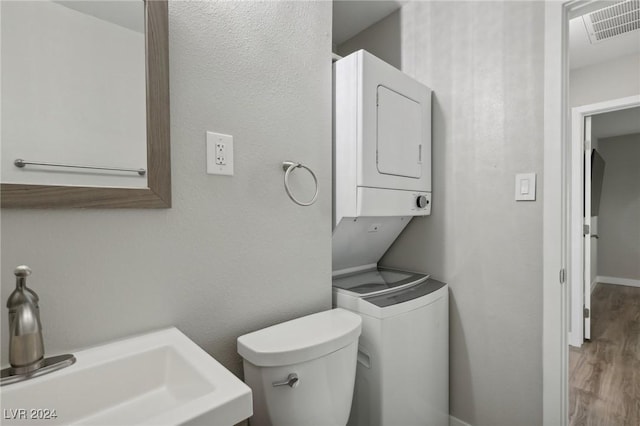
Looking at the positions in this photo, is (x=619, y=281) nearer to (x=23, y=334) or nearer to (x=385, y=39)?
(x=385, y=39)

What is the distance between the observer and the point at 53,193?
73 centimetres

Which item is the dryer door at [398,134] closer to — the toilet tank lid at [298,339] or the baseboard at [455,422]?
the toilet tank lid at [298,339]

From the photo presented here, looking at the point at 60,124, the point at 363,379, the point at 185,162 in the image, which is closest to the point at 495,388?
the point at 363,379

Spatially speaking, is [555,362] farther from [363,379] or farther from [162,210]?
[162,210]

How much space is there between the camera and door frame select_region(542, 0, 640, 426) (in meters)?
1.36

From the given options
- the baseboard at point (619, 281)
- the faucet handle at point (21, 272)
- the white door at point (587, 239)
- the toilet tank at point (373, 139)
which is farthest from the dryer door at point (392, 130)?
the baseboard at point (619, 281)

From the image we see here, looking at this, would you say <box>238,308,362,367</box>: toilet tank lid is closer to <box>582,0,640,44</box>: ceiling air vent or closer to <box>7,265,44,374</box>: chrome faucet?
<box>7,265,44,374</box>: chrome faucet

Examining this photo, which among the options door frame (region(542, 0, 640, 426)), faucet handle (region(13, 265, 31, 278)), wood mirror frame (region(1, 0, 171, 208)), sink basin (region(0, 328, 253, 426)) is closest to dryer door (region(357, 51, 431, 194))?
door frame (region(542, 0, 640, 426))

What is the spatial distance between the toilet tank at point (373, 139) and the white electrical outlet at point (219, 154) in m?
0.54

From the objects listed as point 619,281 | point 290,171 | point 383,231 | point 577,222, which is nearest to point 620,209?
point 619,281

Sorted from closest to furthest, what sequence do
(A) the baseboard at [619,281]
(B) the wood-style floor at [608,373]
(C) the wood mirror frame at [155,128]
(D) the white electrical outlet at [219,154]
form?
1. (C) the wood mirror frame at [155,128]
2. (D) the white electrical outlet at [219,154]
3. (B) the wood-style floor at [608,373]
4. (A) the baseboard at [619,281]

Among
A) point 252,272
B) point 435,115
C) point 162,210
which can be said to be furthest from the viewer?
point 435,115

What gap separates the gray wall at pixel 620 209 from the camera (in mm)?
4742

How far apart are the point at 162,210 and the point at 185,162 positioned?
0.53 ft
